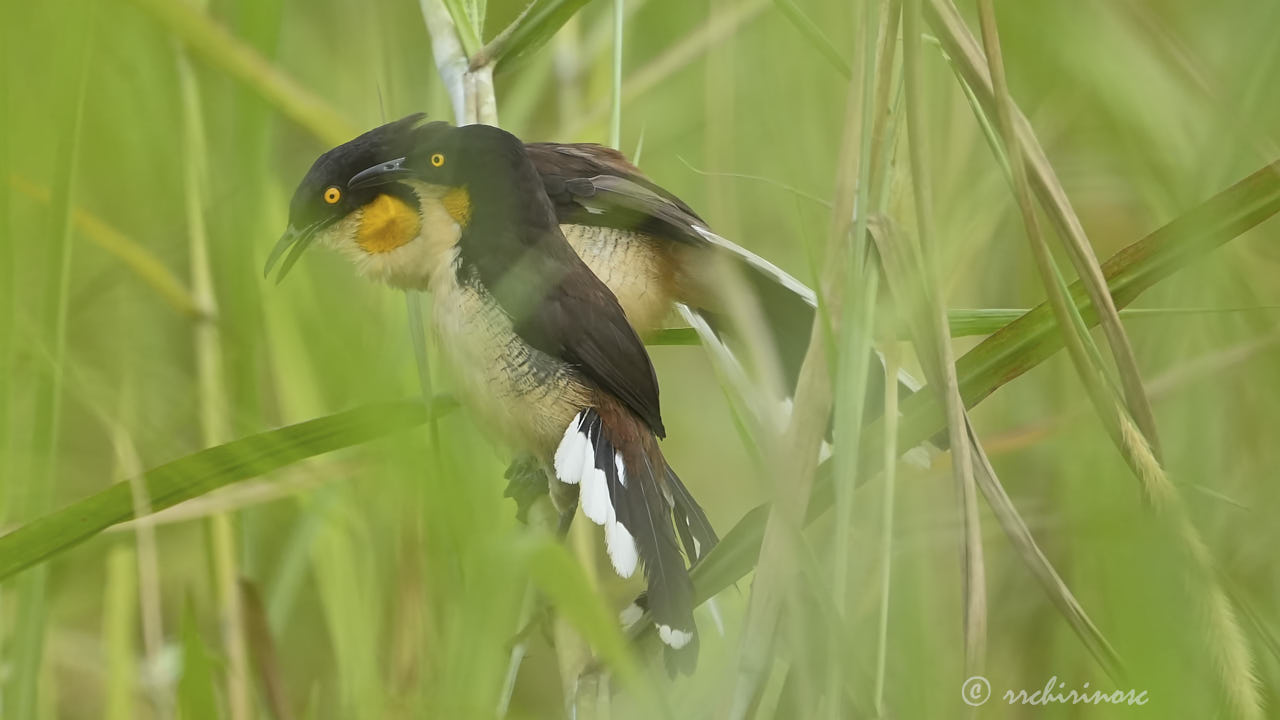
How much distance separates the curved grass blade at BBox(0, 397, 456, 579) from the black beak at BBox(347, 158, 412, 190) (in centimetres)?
31

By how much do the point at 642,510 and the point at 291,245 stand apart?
51 centimetres

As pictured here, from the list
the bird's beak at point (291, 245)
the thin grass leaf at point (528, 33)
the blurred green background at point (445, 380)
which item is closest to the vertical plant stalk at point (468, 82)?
the thin grass leaf at point (528, 33)

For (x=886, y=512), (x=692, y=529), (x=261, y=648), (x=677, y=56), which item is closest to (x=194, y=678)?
(x=261, y=648)

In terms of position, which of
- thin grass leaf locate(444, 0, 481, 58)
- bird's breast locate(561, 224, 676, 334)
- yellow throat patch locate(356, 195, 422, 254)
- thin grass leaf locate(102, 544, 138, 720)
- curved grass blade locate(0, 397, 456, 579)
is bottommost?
curved grass blade locate(0, 397, 456, 579)

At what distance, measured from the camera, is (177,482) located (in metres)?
1.08

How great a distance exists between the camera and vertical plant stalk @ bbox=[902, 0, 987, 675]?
3.02 ft

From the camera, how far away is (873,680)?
36.0 inches

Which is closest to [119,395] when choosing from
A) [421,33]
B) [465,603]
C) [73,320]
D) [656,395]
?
[73,320]

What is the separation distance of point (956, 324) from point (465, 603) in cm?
72

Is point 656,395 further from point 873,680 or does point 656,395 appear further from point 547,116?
point 547,116

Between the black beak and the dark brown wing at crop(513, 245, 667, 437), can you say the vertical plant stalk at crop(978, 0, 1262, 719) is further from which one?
the black beak

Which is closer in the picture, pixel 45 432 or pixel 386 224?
pixel 45 432

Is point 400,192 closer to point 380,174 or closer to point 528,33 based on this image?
point 380,174

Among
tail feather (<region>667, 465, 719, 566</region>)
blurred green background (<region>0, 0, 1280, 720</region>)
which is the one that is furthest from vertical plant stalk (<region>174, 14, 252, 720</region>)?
tail feather (<region>667, 465, 719, 566</region>)
